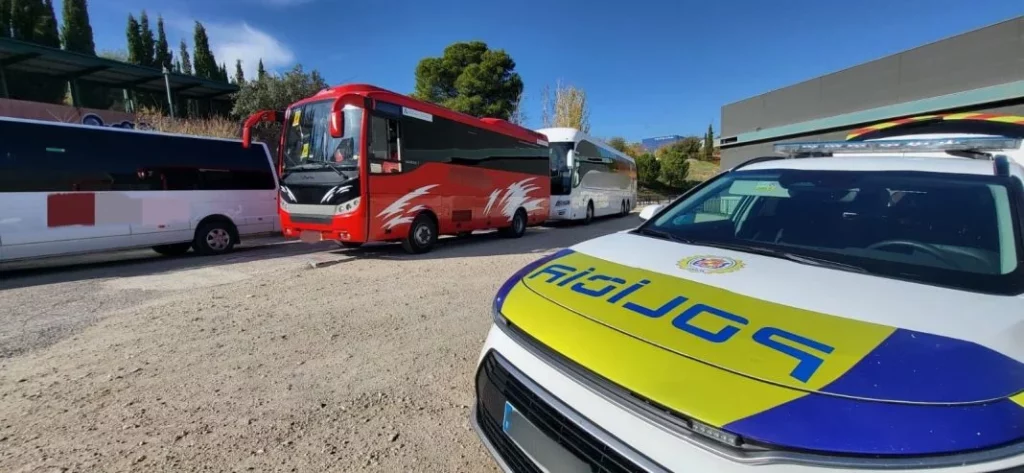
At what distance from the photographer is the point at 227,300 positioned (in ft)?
17.8

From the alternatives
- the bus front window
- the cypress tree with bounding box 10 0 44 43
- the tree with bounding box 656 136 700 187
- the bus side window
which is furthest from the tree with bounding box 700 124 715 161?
the cypress tree with bounding box 10 0 44 43

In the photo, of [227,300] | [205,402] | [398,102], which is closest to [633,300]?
[205,402]

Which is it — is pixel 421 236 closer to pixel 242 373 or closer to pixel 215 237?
pixel 215 237

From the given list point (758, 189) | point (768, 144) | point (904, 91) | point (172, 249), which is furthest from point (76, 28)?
point (904, 91)

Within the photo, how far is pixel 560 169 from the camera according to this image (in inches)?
628

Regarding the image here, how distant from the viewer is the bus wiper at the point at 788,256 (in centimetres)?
192

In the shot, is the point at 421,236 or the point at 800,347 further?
the point at 421,236

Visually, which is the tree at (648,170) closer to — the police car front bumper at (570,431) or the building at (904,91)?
the building at (904,91)

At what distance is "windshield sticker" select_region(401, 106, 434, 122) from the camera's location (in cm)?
861

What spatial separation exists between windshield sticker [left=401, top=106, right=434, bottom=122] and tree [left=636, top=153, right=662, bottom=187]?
33.4 meters

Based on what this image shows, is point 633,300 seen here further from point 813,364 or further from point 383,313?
point 383,313

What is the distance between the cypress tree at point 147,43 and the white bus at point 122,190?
1459 inches

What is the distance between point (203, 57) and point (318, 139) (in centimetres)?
3920

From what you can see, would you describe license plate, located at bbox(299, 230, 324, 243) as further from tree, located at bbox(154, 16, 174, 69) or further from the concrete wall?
tree, located at bbox(154, 16, 174, 69)
